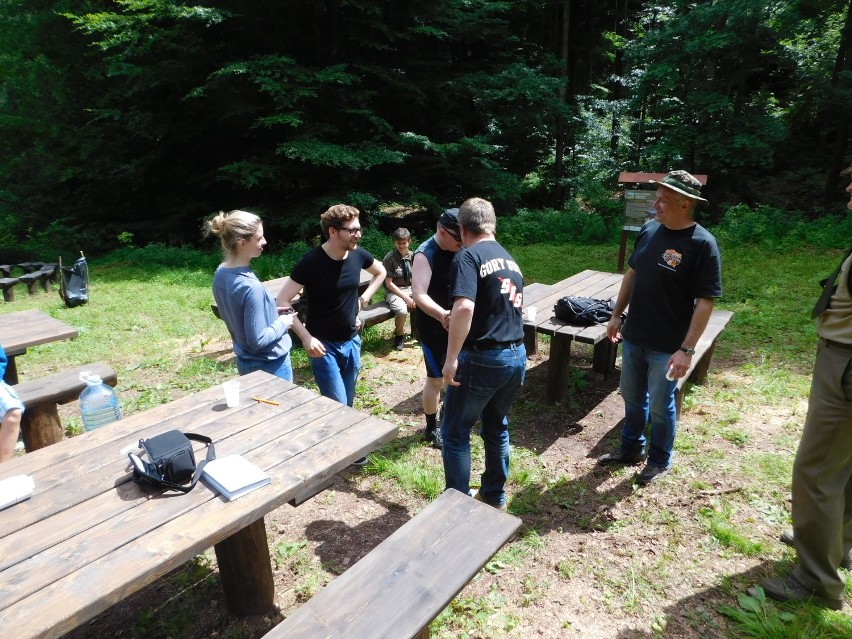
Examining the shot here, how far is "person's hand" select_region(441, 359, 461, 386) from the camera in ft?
9.49

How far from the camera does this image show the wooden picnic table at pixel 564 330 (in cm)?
451

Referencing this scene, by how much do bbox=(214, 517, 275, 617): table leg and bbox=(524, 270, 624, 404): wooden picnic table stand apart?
2.85 m

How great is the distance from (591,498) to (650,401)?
30.6 inches

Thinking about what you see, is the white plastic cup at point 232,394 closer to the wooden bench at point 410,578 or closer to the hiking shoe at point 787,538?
the wooden bench at point 410,578

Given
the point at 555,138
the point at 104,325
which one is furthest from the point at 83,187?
the point at 555,138

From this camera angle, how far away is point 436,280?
3.71 meters

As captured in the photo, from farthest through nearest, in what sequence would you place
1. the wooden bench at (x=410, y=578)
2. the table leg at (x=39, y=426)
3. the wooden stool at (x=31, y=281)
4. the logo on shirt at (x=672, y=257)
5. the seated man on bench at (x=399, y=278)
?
the wooden stool at (x=31, y=281) → the seated man on bench at (x=399, y=278) → the table leg at (x=39, y=426) → the logo on shirt at (x=672, y=257) → the wooden bench at (x=410, y=578)

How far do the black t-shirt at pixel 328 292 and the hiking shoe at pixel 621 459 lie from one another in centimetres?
213

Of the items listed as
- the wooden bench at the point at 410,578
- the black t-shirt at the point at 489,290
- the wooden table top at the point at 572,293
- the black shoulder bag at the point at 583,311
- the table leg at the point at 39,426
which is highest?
the black t-shirt at the point at 489,290

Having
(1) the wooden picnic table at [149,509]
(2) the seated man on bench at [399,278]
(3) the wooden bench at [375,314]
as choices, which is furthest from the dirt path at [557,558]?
(2) the seated man on bench at [399,278]

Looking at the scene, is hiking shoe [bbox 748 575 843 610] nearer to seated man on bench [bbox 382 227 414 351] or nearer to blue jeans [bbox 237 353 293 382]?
blue jeans [bbox 237 353 293 382]

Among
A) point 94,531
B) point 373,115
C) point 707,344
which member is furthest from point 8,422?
point 373,115

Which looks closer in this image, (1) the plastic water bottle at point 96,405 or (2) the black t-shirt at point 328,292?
(1) the plastic water bottle at point 96,405

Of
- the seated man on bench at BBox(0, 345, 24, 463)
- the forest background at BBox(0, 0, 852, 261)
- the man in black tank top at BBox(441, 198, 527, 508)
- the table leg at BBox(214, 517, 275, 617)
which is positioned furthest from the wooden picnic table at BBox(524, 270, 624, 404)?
the forest background at BBox(0, 0, 852, 261)
